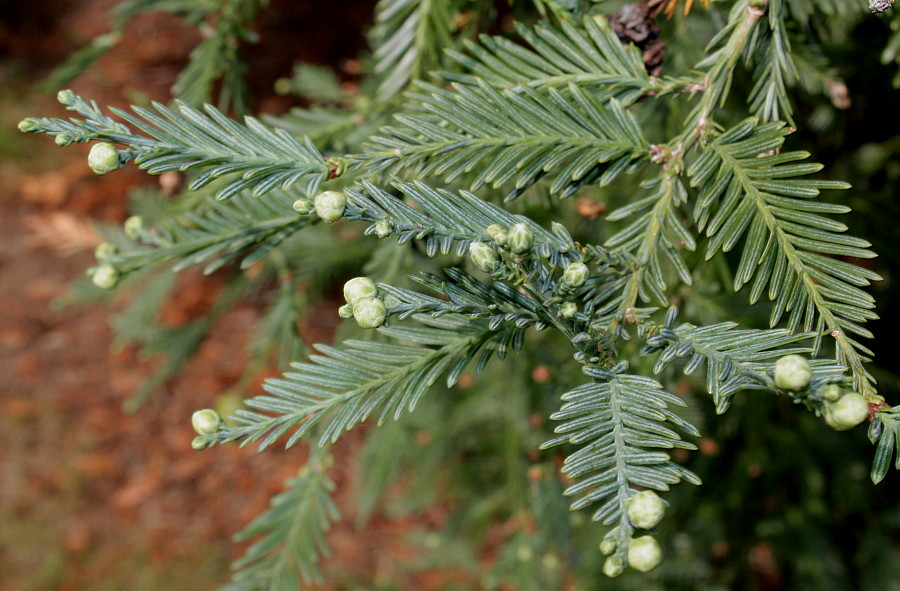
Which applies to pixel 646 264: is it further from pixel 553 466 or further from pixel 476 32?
pixel 553 466

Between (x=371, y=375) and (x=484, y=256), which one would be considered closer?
(x=484, y=256)

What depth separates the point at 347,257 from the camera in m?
1.55

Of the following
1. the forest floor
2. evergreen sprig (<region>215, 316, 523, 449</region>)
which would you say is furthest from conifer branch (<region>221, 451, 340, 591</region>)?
the forest floor

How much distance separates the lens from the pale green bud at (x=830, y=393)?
49 centimetres

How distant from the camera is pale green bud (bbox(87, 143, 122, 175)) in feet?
1.83

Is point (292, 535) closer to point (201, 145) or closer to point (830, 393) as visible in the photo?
point (201, 145)

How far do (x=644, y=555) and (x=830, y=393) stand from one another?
0.64ft

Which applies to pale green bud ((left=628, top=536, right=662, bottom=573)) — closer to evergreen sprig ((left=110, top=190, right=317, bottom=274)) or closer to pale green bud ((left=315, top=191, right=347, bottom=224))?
pale green bud ((left=315, top=191, right=347, bottom=224))

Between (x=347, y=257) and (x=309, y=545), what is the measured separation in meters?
0.79

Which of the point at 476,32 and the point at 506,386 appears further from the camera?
the point at 506,386

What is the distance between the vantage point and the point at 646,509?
1.64ft

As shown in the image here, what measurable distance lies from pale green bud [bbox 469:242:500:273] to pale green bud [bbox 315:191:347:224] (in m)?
0.12

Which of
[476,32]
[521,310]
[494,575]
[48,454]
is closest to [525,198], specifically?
[476,32]

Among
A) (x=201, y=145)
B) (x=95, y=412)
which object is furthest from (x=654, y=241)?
(x=95, y=412)
